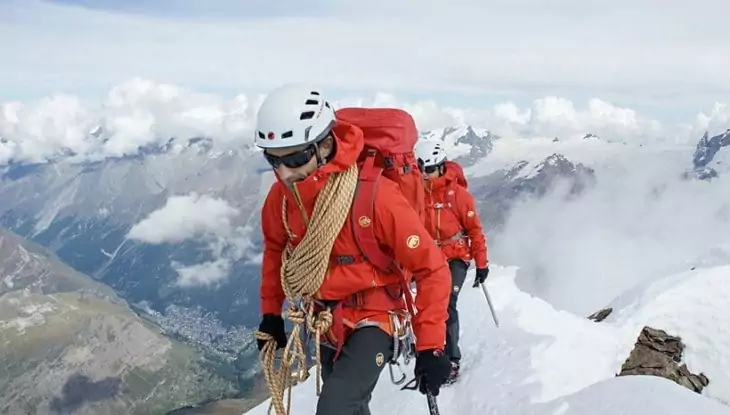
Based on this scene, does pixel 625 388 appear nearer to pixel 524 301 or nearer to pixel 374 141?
pixel 374 141

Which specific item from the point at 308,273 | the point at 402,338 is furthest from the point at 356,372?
the point at 308,273

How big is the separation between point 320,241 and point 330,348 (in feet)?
4.38

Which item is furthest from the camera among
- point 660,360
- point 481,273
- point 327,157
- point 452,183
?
point 660,360

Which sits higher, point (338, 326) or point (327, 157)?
point (327, 157)

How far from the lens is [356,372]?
618cm

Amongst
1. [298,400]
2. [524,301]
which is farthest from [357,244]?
[524,301]

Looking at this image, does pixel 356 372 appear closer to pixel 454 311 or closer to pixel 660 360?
pixel 454 311

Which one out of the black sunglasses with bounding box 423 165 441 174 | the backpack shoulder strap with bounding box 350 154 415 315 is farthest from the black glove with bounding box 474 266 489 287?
the backpack shoulder strap with bounding box 350 154 415 315

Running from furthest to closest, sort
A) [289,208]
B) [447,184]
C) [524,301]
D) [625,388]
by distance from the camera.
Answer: [524,301] → [447,184] → [625,388] → [289,208]

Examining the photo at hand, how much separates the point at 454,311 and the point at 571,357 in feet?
10.1

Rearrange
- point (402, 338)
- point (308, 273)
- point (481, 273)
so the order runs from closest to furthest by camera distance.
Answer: point (308, 273), point (402, 338), point (481, 273)

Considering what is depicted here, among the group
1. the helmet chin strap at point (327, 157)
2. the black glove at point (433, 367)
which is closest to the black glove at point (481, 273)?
the black glove at point (433, 367)

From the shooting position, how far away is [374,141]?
6320mm

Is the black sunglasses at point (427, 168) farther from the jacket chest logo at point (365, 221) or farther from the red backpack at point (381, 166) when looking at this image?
the jacket chest logo at point (365, 221)
